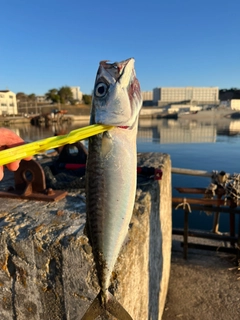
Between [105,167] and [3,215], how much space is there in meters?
1.59

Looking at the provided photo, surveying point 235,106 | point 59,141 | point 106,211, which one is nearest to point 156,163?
point 106,211

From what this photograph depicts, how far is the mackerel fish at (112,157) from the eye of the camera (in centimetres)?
175

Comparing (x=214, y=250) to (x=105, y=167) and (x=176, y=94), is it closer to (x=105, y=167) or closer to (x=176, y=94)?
(x=105, y=167)

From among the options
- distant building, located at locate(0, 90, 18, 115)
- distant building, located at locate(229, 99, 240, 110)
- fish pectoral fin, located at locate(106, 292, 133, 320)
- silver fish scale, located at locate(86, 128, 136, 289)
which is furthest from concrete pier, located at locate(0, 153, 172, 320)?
distant building, located at locate(229, 99, 240, 110)

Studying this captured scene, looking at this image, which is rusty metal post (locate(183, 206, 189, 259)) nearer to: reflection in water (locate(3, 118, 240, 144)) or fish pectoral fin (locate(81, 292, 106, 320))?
fish pectoral fin (locate(81, 292, 106, 320))

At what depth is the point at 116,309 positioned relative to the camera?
6.70ft

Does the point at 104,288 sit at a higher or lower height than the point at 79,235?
lower

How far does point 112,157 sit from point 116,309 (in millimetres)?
1253

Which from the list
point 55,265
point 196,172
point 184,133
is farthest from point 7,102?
point 55,265

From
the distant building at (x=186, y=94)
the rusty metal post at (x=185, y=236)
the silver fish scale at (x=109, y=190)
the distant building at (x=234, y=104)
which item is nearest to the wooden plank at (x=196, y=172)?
the rusty metal post at (x=185, y=236)

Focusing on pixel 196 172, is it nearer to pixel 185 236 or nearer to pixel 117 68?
pixel 185 236

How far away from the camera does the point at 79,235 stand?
7.48 feet

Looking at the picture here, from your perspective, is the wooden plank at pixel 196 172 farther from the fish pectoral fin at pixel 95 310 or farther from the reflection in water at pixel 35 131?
the reflection in water at pixel 35 131

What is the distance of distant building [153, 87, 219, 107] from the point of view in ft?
548
